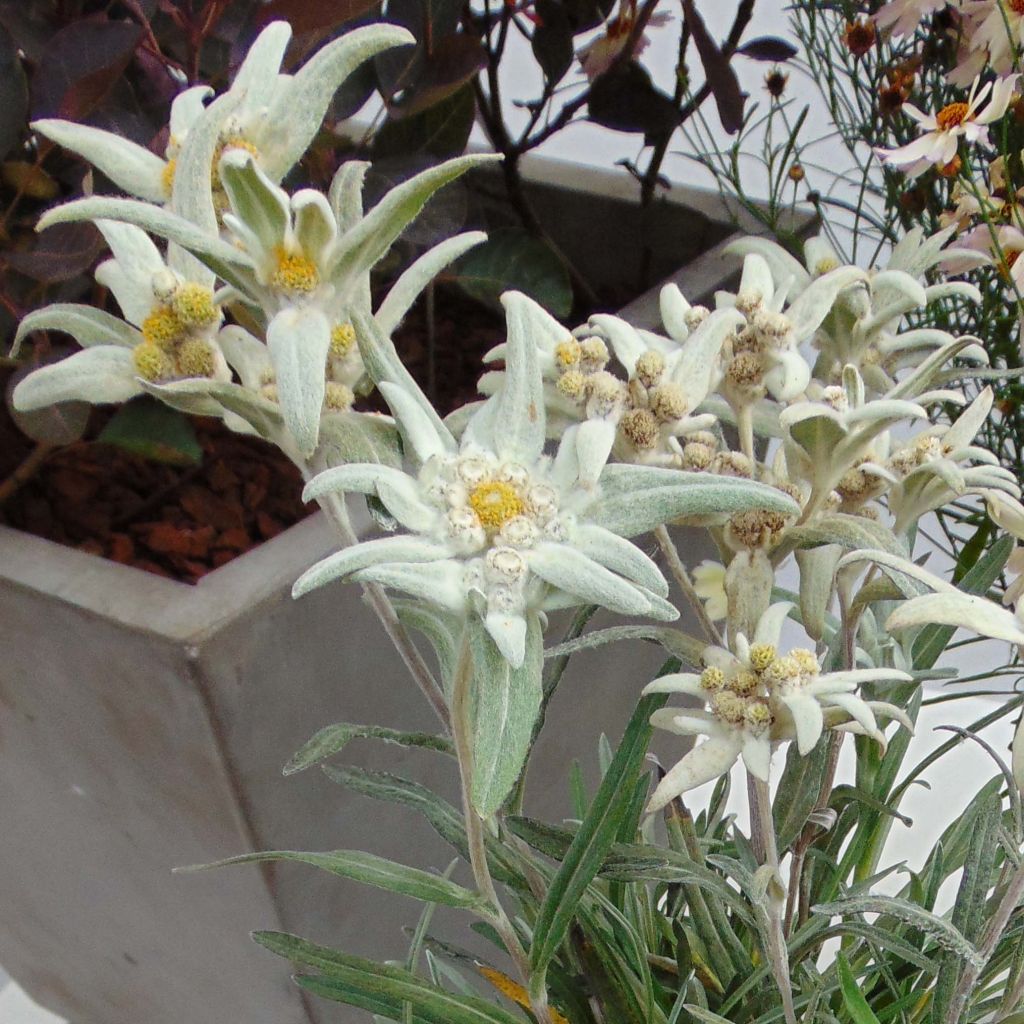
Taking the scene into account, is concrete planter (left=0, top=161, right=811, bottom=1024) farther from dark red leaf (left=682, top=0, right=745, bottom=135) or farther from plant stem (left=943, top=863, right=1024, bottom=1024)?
plant stem (left=943, top=863, right=1024, bottom=1024)

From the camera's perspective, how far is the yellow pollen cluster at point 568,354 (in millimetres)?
337

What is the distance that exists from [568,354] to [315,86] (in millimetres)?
114

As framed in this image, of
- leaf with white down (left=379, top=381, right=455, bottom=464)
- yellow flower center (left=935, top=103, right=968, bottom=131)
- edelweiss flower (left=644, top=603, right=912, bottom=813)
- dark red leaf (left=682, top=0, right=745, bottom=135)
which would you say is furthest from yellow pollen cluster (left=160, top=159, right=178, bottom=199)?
dark red leaf (left=682, top=0, right=745, bottom=135)

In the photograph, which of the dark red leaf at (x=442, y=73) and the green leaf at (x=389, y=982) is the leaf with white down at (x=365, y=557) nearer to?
the green leaf at (x=389, y=982)

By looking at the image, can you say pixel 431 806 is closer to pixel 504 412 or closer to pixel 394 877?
pixel 394 877

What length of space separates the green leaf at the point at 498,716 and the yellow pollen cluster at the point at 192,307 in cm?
13

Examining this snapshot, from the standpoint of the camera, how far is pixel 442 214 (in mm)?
593

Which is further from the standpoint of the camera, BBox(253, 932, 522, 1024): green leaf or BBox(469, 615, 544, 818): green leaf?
BBox(253, 932, 522, 1024): green leaf

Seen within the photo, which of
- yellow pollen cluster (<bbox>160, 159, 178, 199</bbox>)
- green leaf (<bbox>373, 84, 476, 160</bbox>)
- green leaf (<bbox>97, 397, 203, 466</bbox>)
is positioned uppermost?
green leaf (<bbox>373, 84, 476, 160</bbox>)

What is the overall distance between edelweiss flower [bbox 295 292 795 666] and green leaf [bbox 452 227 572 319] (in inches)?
14.5

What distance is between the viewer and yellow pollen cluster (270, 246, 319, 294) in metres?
0.29

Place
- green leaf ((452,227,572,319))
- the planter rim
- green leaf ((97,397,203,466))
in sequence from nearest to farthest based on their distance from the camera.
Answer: the planter rim → green leaf ((97,397,203,466)) → green leaf ((452,227,572,319))

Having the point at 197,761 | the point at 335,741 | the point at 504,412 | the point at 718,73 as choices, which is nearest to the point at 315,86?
the point at 504,412

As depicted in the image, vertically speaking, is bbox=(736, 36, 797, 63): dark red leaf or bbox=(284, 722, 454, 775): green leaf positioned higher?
bbox=(736, 36, 797, 63): dark red leaf
